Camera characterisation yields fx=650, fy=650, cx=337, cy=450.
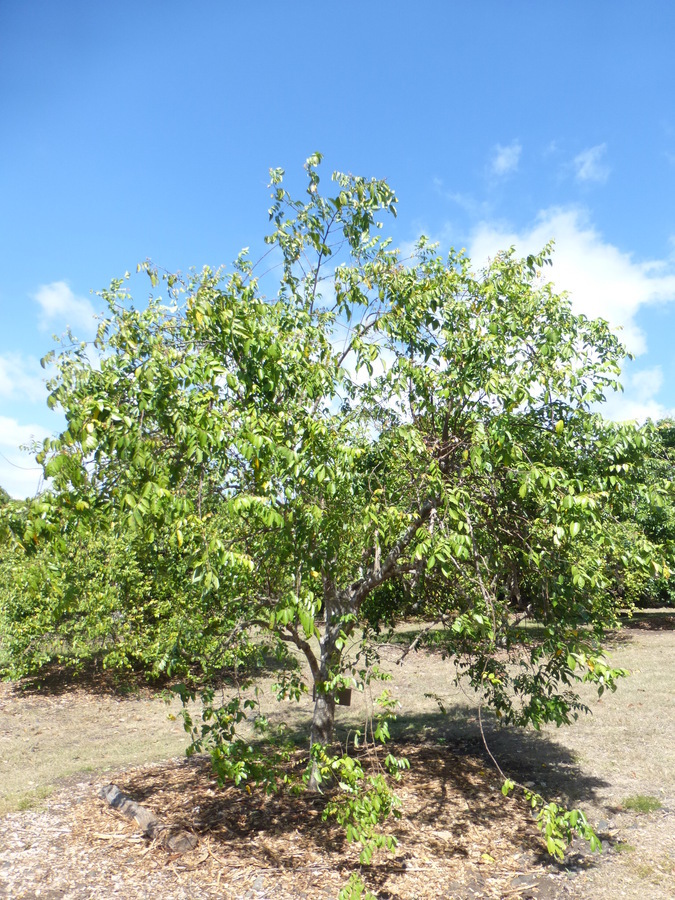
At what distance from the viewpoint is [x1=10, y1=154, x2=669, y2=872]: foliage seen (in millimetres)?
3814

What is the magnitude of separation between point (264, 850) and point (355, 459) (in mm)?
3229

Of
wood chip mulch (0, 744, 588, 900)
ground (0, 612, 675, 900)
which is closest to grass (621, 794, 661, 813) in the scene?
ground (0, 612, 675, 900)

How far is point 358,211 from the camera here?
18.3 ft

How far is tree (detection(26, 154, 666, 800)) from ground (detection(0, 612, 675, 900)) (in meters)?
1.06

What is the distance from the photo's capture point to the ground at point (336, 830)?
475 centimetres

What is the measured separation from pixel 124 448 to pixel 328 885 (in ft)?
11.6

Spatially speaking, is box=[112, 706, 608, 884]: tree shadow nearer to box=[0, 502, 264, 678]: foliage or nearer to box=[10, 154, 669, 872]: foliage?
box=[10, 154, 669, 872]: foliage

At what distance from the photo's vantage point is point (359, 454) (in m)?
4.20

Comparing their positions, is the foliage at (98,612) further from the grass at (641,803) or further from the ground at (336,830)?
the grass at (641,803)

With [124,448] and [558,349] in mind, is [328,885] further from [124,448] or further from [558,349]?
[558,349]

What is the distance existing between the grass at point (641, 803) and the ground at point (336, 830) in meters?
0.03

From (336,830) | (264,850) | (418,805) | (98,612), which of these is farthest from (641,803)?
(98,612)

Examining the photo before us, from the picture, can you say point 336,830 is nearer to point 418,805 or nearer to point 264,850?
point 264,850

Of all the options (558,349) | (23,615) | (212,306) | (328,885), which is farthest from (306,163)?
(23,615)
